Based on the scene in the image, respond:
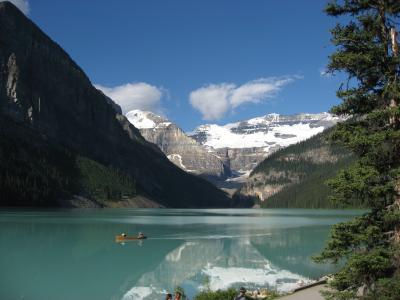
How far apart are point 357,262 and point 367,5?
31.7 ft

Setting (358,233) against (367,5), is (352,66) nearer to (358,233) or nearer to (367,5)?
(367,5)

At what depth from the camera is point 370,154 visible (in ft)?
57.3

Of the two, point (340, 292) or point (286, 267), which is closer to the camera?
point (340, 292)

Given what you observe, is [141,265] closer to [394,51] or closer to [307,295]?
[307,295]

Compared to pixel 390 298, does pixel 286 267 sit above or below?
below

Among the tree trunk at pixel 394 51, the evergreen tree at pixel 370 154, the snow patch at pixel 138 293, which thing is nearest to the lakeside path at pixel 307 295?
the evergreen tree at pixel 370 154

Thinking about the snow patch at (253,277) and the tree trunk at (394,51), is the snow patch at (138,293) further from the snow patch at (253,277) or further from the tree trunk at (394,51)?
the tree trunk at (394,51)

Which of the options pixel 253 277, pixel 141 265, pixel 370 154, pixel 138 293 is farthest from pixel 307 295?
pixel 141 265

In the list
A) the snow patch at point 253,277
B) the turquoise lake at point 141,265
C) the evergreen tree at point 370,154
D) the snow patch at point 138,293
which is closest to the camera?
the evergreen tree at point 370,154

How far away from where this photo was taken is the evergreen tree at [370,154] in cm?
1664

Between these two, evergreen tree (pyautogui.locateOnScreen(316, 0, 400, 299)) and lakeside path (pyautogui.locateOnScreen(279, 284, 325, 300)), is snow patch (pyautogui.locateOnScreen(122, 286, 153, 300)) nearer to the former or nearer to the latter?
lakeside path (pyautogui.locateOnScreen(279, 284, 325, 300))

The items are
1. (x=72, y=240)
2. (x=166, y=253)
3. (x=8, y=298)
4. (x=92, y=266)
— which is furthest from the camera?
(x=72, y=240)

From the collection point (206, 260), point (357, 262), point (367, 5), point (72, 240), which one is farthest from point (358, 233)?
point (72, 240)

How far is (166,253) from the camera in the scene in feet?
210
